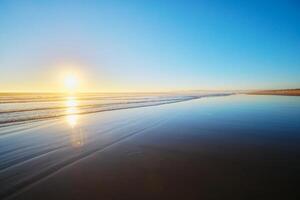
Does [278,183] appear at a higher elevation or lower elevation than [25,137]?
lower

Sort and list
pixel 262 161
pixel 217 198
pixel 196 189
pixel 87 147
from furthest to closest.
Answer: pixel 87 147 < pixel 262 161 < pixel 196 189 < pixel 217 198

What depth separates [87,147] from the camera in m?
7.68

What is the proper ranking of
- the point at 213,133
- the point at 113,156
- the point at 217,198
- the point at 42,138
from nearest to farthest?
1. the point at 217,198
2. the point at 113,156
3. the point at 42,138
4. the point at 213,133

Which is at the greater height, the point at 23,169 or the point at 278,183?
the point at 23,169

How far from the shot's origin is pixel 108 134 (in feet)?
33.3

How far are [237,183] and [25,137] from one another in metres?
9.39

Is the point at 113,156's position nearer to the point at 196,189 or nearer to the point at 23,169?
the point at 23,169

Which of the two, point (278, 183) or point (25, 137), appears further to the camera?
point (25, 137)

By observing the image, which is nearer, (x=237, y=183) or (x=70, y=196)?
(x=70, y=196)

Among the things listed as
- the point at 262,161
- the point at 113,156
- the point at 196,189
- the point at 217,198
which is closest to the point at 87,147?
the point at 113,156

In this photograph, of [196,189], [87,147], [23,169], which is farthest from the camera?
[87,147]

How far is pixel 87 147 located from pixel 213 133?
633 centimetres

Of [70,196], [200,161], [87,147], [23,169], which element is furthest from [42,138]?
[200,161]

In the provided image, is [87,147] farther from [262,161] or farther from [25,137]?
[262,161]
